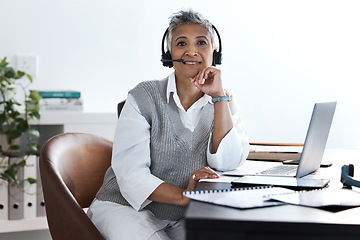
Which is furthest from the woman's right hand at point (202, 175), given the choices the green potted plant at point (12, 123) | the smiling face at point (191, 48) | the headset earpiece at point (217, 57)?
the green potted plant at point (12, 123)

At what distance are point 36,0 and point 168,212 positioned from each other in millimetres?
1718

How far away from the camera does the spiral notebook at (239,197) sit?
2.91 feet

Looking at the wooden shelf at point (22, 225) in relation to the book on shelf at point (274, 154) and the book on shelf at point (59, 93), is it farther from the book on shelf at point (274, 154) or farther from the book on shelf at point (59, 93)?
the book on shelf at point (274, 154)

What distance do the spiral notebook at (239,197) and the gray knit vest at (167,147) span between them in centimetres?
52

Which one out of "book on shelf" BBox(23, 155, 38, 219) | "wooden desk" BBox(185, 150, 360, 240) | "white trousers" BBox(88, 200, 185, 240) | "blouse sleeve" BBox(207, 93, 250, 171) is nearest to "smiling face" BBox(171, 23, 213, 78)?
"blouse sleeve" BBox(207, 93, 250, 171)

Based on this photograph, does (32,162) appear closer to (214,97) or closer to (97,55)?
(97,55)

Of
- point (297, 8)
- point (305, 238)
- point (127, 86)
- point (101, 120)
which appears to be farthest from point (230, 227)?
point (297, 8)

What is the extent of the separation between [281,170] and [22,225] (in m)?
1.50

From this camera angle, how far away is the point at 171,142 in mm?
1568

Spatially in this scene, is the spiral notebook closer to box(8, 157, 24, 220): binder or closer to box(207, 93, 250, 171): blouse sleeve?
box(207, 93, 250, 171): blouse sleeve

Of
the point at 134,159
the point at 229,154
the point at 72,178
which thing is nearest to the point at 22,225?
the point at 72,178

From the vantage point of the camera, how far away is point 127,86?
9.67ft

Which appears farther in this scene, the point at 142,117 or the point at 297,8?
the point at 297,8

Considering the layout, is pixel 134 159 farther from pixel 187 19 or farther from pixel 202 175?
pixel 187 19
